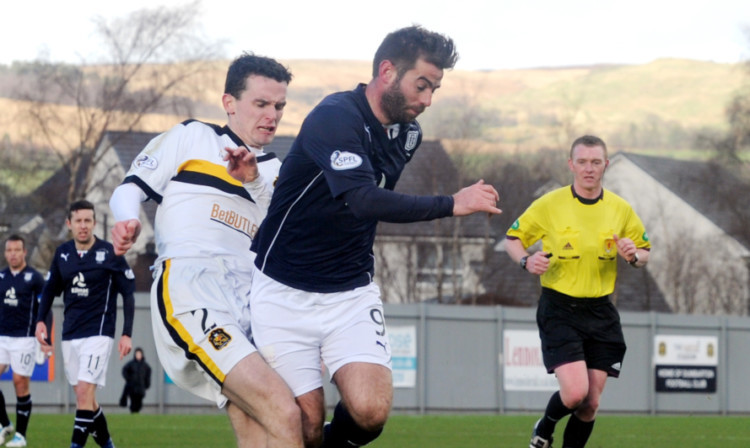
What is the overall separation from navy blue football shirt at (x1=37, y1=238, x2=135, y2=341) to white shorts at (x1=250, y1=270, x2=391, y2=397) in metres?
5.02

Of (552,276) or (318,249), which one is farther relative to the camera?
(552,276)

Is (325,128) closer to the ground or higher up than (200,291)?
higher up

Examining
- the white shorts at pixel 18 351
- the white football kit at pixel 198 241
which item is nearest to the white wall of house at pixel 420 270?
the white shorts at pixel 18 351

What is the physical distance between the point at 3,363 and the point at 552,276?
7.05 metres

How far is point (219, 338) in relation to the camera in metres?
5.85

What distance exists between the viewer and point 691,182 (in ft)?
189

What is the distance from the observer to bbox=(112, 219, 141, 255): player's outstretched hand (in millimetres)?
5793

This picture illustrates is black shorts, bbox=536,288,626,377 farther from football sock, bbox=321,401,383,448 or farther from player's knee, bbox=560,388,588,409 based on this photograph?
football sock, bbox=321,401,383,448

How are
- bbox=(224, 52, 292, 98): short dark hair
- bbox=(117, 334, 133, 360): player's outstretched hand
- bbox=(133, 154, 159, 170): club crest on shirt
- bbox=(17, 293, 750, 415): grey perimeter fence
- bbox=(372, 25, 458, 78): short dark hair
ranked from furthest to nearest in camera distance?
bbox=(17, 293, 750, 415): grey perimeter fence → bbox=(117, 334, 133, 360): player's outstretched hand → bbox=(224, 52, 292, 98): short dark hair → bbox=(133, 154, 159, 170): club crest on shirt → bbox=(372, 25, 458, 78): short dark hair

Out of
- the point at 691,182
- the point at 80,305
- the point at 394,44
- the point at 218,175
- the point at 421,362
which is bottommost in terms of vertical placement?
the point at 421,362

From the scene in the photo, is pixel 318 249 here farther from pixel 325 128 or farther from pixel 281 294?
pixel 325 128

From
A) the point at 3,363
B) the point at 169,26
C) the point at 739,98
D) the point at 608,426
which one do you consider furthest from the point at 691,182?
the point at 3,363

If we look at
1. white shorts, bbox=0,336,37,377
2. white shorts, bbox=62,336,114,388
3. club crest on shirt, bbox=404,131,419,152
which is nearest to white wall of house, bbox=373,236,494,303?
white shorts, bbox=0,336,37,377

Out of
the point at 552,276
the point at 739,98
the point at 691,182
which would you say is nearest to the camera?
the point at 552,276
